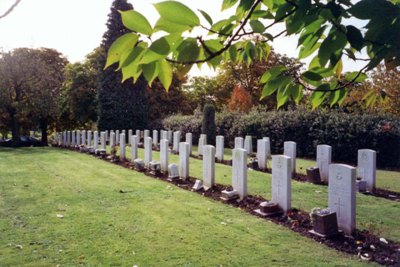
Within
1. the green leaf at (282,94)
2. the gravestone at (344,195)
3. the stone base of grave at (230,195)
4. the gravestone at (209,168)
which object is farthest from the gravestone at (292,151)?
the green leaf at (282,94)

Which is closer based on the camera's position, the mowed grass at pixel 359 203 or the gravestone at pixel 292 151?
the mowed grass at pixel 359 203

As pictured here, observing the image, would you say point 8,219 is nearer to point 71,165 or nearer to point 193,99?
point 71,165

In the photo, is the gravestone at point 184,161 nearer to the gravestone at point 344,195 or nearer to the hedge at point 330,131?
the gravestone at point 344,195

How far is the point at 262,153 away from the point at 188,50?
12881 millimetres

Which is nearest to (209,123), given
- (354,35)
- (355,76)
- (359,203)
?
(359,203)

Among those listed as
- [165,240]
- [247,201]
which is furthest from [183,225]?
[247,201]

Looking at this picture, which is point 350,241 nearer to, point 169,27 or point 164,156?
point 169,27

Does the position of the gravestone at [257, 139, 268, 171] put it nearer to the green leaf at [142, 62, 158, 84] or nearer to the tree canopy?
the tree canopy

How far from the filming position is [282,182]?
774 centimetres

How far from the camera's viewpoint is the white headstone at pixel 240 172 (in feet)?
29.3

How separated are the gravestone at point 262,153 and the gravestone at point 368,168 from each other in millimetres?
3633

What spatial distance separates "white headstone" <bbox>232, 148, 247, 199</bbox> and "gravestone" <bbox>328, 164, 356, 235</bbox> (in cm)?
244

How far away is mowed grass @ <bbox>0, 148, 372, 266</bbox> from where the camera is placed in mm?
5230

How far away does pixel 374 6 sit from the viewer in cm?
111
